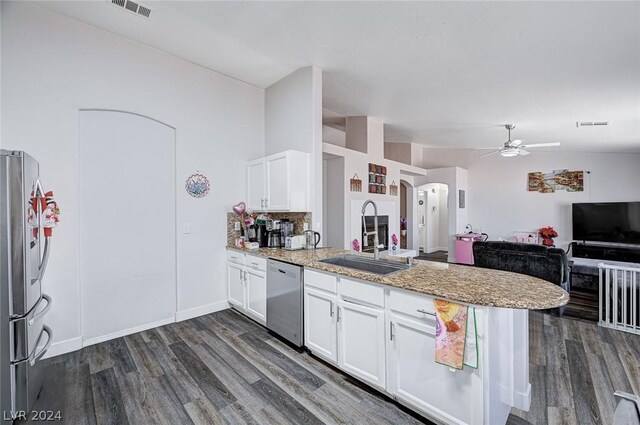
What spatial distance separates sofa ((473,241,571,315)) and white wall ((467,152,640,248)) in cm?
375

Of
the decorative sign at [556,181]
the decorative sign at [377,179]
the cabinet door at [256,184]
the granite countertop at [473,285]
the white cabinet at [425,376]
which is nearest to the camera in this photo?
the granite countertop at [473,285]

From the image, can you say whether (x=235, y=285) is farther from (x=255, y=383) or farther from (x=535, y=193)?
(x=535, y=193)

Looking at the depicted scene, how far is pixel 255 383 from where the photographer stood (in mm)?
2256

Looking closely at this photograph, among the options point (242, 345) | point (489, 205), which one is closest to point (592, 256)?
point (489, 205)

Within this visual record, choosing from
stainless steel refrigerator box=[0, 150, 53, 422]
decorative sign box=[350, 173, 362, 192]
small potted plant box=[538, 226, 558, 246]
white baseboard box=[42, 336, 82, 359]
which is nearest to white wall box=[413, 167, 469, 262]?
small potted plant box=[538, 226, 558, 246]

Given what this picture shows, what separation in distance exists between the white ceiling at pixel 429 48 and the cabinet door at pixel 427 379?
8.24ft

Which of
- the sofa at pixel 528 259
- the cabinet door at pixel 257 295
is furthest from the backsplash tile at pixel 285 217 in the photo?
the sofa at pixel 528 259

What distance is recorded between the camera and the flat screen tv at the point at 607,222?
231 inches

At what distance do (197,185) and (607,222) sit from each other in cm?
815

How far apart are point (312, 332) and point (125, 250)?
224cm

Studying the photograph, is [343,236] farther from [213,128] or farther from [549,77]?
[549,77]

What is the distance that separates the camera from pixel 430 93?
4039mm

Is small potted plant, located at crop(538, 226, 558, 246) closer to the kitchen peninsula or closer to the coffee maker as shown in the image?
the kitchen peninsula

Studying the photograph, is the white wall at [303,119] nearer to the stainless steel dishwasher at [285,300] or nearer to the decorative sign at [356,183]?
the stainless steel dishwasher at [285,300]
